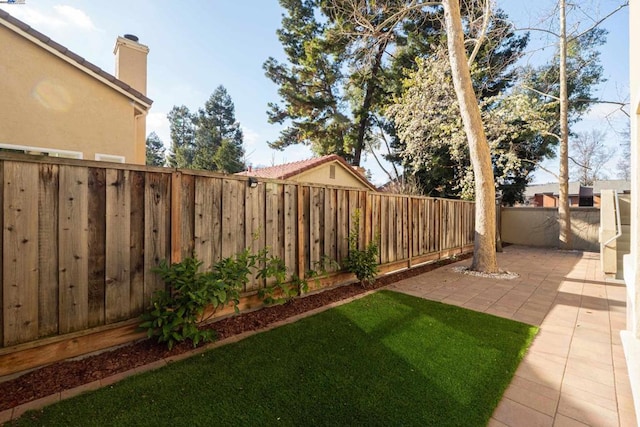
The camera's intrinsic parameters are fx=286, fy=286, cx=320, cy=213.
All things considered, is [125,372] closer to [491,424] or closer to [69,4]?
[491,424]

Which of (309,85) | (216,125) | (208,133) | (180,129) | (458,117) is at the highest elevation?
(180,129)

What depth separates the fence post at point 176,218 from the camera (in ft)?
9.35

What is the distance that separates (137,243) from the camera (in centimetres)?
266

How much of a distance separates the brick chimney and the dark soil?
8171 mm

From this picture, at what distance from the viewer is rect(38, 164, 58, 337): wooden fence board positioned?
219cm

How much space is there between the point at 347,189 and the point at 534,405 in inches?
136

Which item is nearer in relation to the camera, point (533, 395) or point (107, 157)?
point (533, 395)

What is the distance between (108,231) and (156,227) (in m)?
0.38

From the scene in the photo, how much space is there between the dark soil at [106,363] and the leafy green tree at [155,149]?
122 ft

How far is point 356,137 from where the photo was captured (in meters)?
16.5

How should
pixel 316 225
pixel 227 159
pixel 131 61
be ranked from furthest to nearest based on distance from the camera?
pixel 227 159 < pixel 131 61 < pixel 316 225

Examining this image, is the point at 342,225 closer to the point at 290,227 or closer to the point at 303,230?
the point at 303,230

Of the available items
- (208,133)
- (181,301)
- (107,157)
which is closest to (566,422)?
(181,301)

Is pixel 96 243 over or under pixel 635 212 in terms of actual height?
under
